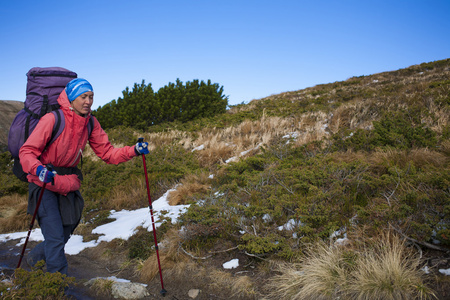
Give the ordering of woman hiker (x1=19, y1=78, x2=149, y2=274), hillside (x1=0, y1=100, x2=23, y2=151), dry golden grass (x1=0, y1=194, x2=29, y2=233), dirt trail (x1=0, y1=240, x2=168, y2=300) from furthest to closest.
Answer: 1. hillside (x1=0, y1=100, x2=23, y2=151)
2. dry golden grass (x1=0, y1=194, x2=29, y2=233)
3. dirt trail (x1=0, y1=240, x2=168, y2=300)
4. woman hiker (x1=19, y1=78, x2=149, y2=274)

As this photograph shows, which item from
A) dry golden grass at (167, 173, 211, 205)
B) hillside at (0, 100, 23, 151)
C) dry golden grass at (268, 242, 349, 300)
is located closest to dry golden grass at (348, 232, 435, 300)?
dry golden grass at (268, 242, 349, 300)

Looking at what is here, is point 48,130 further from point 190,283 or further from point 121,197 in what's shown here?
point 121,197

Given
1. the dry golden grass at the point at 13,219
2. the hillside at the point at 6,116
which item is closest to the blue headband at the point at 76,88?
the dry golden grass at the point at 13,219

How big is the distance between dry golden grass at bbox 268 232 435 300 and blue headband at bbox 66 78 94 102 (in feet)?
9.34

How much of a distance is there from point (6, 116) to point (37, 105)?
16498 millimetres

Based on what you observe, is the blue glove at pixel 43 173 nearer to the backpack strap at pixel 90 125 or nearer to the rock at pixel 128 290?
the backpack strap at pixel 90 125

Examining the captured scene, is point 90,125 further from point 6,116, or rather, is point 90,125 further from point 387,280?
point 6,116

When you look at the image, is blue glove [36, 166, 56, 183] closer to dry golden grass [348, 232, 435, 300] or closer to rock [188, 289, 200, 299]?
rock [188, 289, 200, 299]

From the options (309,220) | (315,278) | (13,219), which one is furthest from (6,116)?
(315,278)

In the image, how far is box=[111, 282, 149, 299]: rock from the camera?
3.47 metres

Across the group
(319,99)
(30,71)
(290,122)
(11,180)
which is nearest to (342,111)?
(290,122)

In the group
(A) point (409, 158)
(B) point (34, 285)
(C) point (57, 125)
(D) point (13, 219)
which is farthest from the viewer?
(D) point (13, 219)

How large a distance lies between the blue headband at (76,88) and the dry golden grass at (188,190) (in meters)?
3.30

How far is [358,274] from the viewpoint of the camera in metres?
2.74
